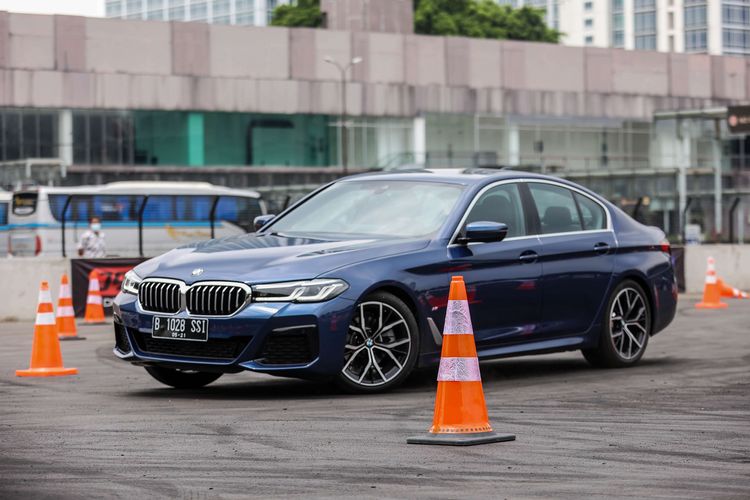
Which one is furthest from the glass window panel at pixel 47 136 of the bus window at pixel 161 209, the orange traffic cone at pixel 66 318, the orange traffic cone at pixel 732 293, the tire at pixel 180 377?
the tire at pixel 180 377

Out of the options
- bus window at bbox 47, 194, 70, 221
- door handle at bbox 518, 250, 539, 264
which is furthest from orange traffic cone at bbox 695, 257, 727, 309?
bus window at bbox 47, 194, 70, 221

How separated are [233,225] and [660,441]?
1571 inches

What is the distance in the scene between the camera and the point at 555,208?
39.4ft

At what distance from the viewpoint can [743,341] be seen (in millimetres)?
15922

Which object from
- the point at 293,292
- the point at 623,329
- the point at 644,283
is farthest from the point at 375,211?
the point at 644,283

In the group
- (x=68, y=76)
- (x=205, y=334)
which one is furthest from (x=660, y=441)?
(x=68, y=76)

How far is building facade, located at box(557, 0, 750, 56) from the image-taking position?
508 ft

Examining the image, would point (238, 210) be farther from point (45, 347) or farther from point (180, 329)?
point (180, 329)

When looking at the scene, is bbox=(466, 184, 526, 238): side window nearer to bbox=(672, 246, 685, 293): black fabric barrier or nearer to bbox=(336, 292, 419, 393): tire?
bbox=(336, 292, 419, 393): tire

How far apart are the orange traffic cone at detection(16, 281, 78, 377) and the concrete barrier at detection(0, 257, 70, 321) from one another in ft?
35.0

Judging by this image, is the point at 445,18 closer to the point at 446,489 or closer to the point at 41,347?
the point at 41,347

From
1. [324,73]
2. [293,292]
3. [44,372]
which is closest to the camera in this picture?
[293,292]

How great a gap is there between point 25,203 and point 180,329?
40.4 metres

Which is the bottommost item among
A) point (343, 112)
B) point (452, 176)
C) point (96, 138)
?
point (452, 176)
